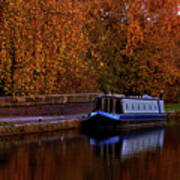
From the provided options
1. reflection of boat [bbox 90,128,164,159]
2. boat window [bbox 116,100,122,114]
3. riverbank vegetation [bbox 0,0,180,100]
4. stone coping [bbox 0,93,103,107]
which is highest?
riverbank vegetation [bbox 0,0,180,100]

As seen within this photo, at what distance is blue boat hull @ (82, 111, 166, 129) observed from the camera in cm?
2777

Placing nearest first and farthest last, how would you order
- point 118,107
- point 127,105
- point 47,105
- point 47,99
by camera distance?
point 47,99, point 47,105, point 118,107, point 127,105

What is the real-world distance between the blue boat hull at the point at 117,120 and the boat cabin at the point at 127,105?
1.58 feet

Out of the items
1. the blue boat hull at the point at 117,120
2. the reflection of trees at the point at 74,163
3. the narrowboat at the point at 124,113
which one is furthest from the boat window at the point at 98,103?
the reflection of trees at the point at 74,163

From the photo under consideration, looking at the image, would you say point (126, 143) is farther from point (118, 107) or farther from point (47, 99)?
point (118, 107)

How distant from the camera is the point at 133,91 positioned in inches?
1519

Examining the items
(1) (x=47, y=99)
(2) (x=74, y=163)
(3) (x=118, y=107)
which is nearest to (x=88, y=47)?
(3) (x=118, y=107)

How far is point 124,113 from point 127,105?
0.76 meters

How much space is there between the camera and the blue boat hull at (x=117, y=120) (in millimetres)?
27775

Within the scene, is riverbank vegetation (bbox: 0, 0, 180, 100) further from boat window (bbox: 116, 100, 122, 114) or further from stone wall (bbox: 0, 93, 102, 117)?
boat window (bbox: 116, 100, 122, 114)

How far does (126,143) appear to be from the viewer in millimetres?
22438

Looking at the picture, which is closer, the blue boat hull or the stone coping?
the stone coping

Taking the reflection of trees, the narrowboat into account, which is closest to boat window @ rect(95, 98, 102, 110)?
the narrowboat

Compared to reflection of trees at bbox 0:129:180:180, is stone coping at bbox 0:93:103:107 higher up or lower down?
higher up
